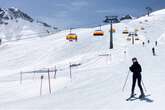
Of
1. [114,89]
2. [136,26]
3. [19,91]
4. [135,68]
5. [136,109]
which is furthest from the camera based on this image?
[136,26]

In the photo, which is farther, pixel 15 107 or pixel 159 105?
pixel 15 107

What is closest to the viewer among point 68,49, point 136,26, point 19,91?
point 19,91

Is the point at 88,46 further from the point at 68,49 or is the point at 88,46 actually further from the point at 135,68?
the point at 135,68

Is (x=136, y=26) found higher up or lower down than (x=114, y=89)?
higher up

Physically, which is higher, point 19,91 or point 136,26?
point 136,26

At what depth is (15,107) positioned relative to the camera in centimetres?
1911

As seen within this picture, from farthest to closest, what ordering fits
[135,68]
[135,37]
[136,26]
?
[136,26] < [135,37] < [135,68]

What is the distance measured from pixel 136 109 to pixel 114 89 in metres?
7.15

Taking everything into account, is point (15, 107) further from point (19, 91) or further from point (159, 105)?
point (19, 91)

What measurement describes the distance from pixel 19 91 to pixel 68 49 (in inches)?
2846

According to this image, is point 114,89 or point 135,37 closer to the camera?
point 114,89

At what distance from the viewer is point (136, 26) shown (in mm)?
154375

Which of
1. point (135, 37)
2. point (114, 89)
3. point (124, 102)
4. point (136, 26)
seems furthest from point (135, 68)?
point (136, 26)

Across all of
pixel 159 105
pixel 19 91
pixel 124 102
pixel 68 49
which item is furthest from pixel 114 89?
pixel 68 49
